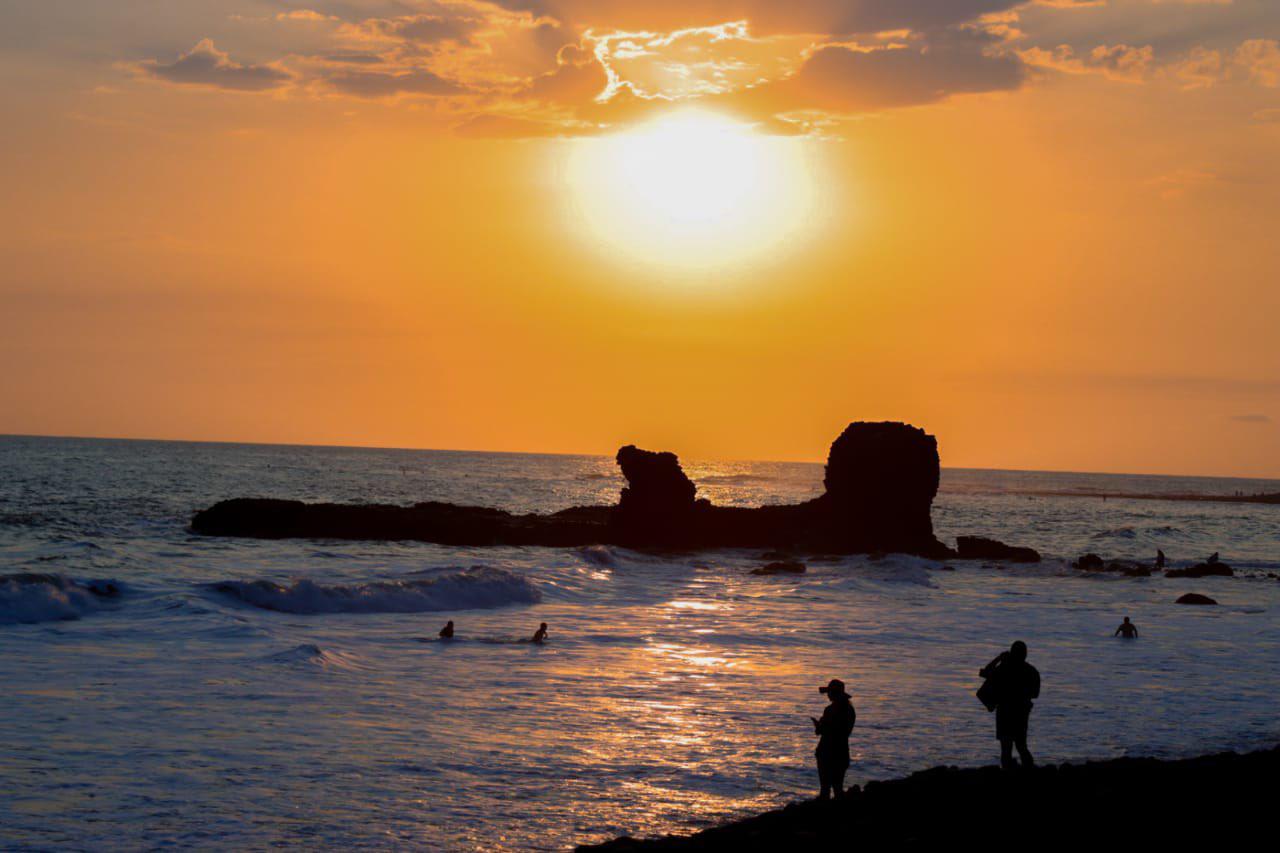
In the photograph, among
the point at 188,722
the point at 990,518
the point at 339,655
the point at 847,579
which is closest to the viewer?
the point at 188,722

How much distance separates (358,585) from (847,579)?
2079cm

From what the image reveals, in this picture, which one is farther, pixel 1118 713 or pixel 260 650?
pixel 260 650

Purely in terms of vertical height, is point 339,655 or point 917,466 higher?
point 917,466

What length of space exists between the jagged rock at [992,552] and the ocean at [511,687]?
11329 mm

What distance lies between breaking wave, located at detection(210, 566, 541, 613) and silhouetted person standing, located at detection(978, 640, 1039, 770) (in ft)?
77.9

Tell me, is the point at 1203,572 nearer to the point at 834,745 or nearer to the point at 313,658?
the point at 313,658

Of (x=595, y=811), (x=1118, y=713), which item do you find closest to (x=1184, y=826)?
(x=595, y=811)

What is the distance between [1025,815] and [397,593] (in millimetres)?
28184

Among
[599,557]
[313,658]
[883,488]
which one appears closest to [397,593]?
[313,658]

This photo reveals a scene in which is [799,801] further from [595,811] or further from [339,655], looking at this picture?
[339,655]

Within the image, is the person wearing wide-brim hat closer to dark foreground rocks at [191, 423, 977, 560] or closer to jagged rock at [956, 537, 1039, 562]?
dark foreground rocks at [191, 423, 977, 560]

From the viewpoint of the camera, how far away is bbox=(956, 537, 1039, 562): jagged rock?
6372 centimetres

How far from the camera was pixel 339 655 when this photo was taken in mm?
Answer: 26156

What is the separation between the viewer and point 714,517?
223 ft
